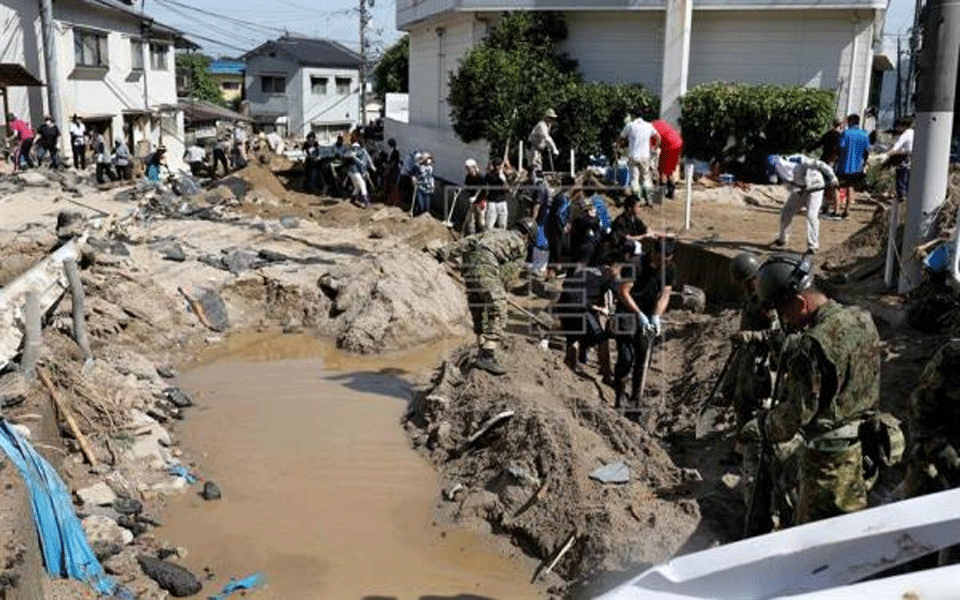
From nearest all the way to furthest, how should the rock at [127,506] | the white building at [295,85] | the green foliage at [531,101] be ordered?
the rock at [127,506] → the green foliage at [531,101] → the white building at [295,85]

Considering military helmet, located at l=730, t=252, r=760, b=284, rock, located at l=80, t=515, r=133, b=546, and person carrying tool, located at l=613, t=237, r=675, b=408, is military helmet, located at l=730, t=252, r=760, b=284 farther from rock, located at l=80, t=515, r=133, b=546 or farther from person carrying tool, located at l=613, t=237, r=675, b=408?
rock, located at l=80, t=515, r=133, b=546

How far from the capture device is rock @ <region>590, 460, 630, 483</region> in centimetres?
610

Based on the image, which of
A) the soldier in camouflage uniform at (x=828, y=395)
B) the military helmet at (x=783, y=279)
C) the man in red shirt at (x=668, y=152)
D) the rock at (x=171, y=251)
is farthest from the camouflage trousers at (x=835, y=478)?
the man in red shirt at (x=668, y=152)

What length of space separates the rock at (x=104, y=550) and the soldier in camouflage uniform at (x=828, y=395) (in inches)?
158

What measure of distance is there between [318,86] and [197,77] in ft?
27.3

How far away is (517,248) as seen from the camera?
896 centimetres

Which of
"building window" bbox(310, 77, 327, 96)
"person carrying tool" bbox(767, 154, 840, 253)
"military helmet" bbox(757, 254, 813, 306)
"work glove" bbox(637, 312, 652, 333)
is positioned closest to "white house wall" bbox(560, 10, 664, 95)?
"person carrying tool" bbox(767, 154, 840, 253)

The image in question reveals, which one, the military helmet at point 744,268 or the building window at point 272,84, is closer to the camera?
the military helmet at point 744,268

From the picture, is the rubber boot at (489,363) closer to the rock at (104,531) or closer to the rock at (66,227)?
the rock at (104,531)

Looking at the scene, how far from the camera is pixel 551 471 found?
633cm

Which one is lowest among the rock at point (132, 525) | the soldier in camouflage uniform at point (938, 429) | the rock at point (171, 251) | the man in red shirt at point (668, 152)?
the rock at point (132, 525)

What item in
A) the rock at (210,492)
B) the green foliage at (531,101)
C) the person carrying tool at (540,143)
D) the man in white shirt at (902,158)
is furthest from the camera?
the green foliage at (531,101)

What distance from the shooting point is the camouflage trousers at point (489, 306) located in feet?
28.3

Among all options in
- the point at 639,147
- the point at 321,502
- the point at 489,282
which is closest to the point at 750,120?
the point at 639,147
